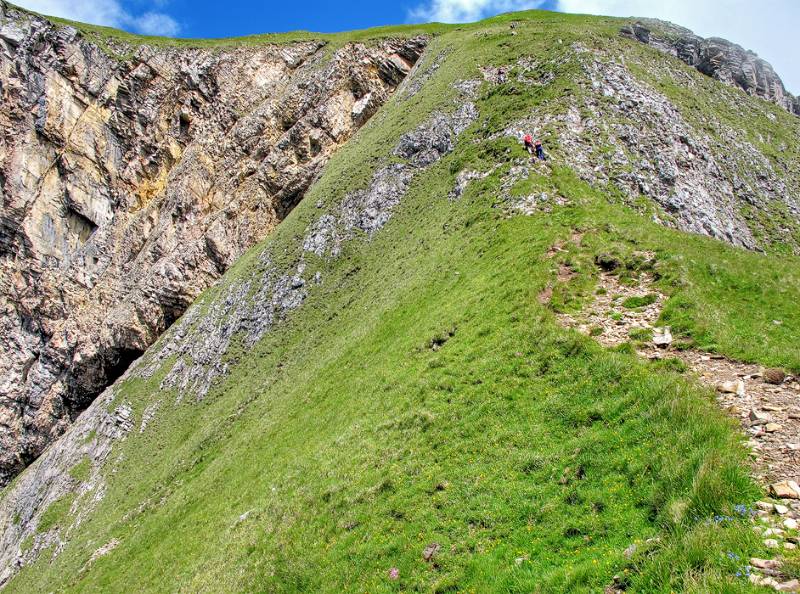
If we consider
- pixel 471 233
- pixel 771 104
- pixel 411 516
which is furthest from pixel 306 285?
pixel 771 104

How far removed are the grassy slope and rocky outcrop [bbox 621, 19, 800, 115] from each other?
32.9 metres

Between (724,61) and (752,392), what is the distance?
222 ft

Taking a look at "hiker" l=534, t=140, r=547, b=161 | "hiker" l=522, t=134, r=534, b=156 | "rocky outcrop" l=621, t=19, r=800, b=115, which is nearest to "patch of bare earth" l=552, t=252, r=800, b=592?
"hiker" l=534, t=140, r=547, b=161

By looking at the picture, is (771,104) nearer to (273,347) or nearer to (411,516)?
(273,347)

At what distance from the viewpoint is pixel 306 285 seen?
4366 centimetres

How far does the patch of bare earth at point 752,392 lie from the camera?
7840 mm

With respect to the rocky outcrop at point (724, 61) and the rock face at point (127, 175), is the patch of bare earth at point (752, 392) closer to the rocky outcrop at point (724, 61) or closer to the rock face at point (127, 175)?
the rock face at point (127, 175)

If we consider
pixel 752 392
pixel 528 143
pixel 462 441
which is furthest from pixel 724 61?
pixel 462 441

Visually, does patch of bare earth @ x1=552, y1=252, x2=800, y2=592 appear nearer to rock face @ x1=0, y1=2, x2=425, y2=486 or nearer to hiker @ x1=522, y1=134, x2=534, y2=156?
hiker @ x1=522, y1=134, x2=534, y2=156

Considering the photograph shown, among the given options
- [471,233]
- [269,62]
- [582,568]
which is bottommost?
[582,568]

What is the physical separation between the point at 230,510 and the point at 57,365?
203 feet

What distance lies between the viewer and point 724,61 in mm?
59875

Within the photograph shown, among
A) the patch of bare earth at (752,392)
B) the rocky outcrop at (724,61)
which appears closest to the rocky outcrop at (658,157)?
the patch of bare earth at (752,392)

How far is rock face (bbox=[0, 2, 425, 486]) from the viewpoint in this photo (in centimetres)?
6388
